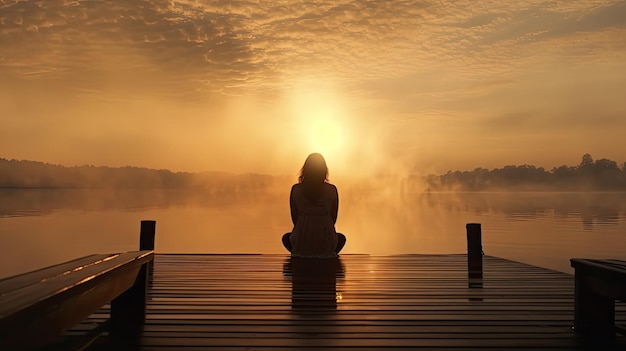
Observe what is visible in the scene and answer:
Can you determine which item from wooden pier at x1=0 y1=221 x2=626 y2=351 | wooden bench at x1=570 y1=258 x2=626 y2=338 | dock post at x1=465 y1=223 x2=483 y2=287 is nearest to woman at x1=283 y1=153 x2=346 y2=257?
wooden pier at x1=0 y1=221 x2=626 y2=351

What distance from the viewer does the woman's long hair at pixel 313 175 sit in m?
8.55

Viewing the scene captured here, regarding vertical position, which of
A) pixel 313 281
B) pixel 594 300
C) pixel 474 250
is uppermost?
pixel 474 250

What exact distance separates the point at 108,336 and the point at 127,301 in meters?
0.61

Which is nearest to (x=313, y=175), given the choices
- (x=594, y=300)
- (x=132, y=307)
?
(x=132, y=307)

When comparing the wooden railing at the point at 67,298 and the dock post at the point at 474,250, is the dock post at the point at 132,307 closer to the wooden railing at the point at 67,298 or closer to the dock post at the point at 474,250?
the wooden railing at the point at 67,298

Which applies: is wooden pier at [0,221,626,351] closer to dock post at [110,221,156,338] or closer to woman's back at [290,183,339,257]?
dock post at [110,221,156,338]

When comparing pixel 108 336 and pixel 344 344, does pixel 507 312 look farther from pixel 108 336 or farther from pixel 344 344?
pixel 108 336

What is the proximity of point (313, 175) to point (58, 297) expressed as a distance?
19.3ft

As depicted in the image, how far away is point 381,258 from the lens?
1111cm

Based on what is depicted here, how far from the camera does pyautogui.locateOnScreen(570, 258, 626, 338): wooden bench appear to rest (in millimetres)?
4578

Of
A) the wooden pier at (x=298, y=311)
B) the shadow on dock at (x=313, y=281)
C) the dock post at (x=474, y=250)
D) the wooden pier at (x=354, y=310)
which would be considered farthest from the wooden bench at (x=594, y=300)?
the dock post at (x=474, y=250)

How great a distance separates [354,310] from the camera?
5.90 m

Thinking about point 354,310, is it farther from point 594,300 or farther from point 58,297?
point 58,297

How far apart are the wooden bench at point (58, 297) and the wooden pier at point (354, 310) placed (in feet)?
1.91
